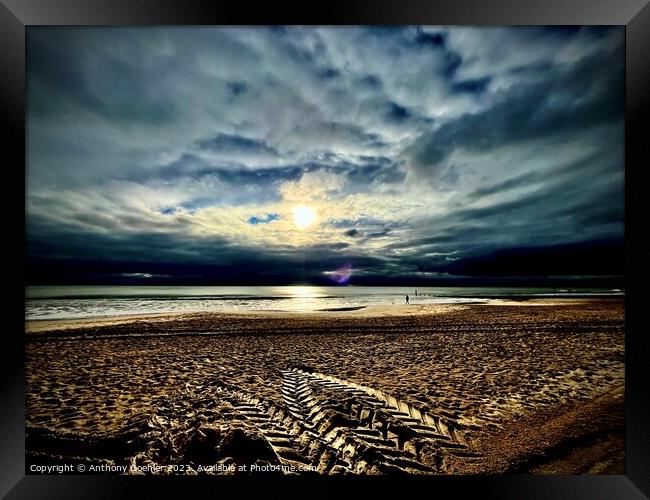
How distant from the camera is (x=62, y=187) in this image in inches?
126

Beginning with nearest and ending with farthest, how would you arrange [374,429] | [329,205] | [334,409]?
[374,429]
[334,409]
[329,205]

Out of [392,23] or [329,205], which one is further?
[329,205]

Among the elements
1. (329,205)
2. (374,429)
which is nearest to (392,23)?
(329,205)

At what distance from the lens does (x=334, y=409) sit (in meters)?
2.87

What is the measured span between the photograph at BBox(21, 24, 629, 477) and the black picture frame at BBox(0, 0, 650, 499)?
13 cm

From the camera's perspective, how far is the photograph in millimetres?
2547

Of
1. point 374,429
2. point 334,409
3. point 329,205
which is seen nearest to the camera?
point 374,429

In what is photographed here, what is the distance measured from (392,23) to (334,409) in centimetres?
414

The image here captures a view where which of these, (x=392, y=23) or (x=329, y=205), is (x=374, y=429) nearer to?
(x=329, y=205)

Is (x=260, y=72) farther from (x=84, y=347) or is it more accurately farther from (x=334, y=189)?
(x=84, y=347)

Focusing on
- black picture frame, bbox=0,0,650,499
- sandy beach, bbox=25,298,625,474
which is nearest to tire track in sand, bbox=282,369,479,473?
sandy beach, bbox=25,298,625,474

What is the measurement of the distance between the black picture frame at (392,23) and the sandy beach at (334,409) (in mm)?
132
